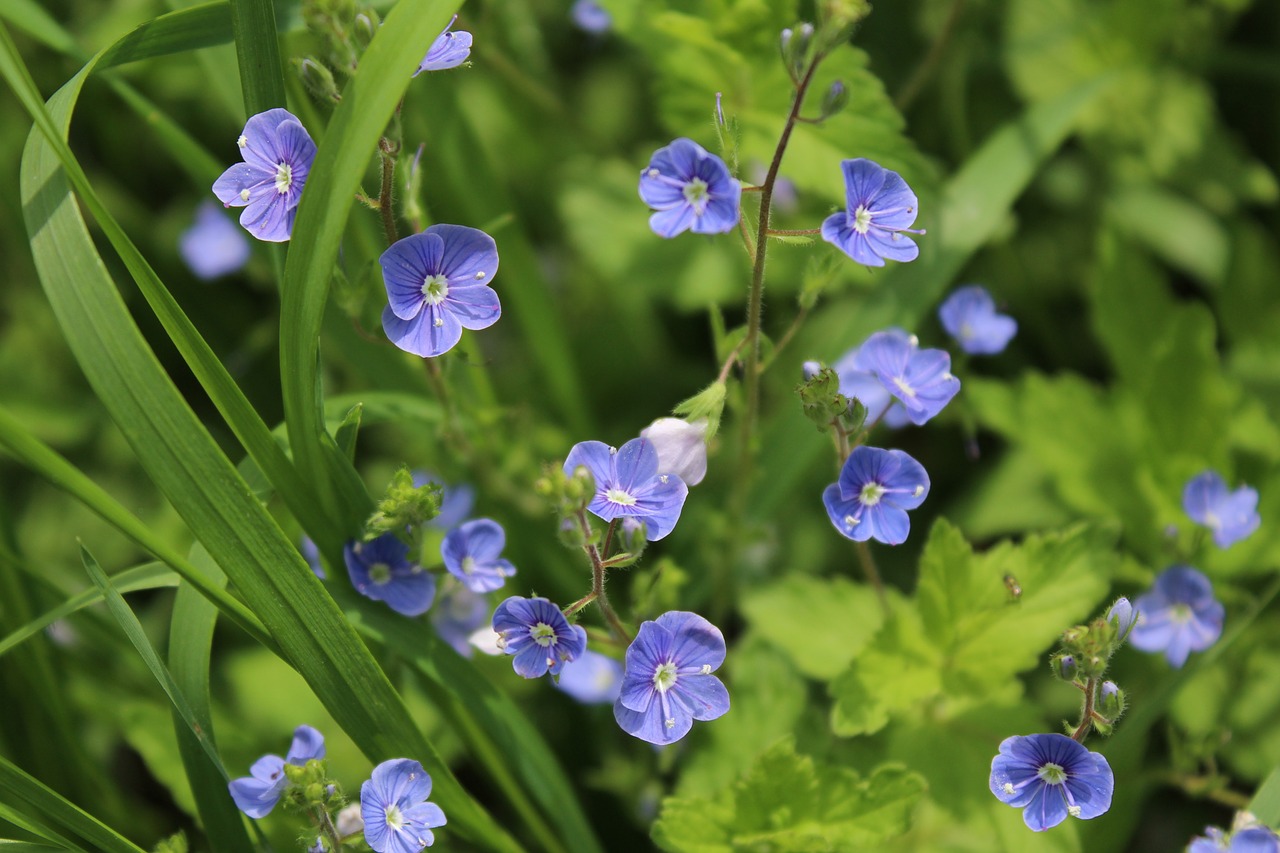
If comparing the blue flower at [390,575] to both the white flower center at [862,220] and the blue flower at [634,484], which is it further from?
the white flower center at [862,220]

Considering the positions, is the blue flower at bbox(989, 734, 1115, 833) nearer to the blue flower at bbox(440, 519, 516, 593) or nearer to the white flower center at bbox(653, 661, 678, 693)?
the white flower center at bbox(653, 661, 678, 693)

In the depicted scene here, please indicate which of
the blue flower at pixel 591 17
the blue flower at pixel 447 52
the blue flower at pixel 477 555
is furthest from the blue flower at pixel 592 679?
the blue flower at pixel 591 17

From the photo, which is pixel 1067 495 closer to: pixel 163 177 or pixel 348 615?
pixel 348 615

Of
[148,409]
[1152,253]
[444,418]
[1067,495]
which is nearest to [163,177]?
[444,418]

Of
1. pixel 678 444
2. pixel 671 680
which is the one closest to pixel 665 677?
pixel 671 680

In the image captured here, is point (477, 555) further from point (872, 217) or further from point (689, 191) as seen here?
point (872, 217)
